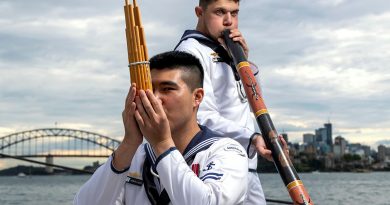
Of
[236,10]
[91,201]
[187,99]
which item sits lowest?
[91,201]

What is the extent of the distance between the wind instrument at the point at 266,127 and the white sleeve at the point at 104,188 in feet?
2.71

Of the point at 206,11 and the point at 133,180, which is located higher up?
the point at 206,11

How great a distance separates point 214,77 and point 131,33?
1.11 metres

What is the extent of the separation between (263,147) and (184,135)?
0.67 meters

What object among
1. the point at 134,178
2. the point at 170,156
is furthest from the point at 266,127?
the point at 170,156

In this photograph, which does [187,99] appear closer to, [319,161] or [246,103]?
[246,103]

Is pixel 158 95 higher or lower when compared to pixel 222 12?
lower

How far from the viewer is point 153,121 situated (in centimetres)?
269

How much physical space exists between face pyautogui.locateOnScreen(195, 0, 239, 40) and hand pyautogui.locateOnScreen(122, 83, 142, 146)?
Result: 123cm

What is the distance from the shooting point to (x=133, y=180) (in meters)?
3.11

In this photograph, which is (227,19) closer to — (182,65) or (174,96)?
(182,65)

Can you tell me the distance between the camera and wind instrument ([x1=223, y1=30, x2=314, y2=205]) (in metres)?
3.38

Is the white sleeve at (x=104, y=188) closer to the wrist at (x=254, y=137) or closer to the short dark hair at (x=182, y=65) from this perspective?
the short dark hair at (x=182, y=65)

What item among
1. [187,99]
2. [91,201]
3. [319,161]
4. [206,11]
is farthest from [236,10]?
[319,161]
